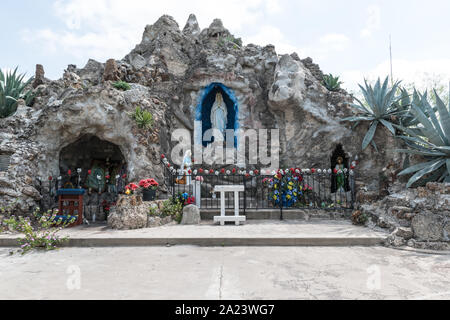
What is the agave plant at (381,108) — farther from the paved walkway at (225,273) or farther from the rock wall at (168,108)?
the paved walkway at (225,273)

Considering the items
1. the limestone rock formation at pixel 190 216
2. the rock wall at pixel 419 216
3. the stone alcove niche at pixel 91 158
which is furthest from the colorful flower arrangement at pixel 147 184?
the rock wall at pixel 419 216

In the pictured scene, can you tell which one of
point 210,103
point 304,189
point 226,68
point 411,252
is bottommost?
point 411,252

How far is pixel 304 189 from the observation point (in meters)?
9.85

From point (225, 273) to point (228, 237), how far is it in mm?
1880

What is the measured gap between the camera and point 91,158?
37.7 feet

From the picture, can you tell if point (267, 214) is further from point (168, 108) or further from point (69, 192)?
point (168, 108)

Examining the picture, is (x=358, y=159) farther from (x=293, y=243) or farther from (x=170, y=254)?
(x=170, y=254)

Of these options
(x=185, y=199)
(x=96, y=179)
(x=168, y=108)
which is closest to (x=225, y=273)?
(x=185, y=199)

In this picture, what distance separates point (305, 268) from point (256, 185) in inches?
270

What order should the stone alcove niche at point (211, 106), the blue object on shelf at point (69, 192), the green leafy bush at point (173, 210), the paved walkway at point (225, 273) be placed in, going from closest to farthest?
the paved walkway at point (225, 273), the blue object on shelf at point (69, 192), the green leafy bush at point (173, 210), the stone alcove niche at point (211, 106)

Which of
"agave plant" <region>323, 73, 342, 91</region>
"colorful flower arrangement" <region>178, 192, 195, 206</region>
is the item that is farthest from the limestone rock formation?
"agave plant" <region>323, 73, 342, 91</region>

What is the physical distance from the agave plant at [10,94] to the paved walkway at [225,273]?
22.1 ft

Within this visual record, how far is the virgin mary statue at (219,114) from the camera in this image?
1359 centimetres
